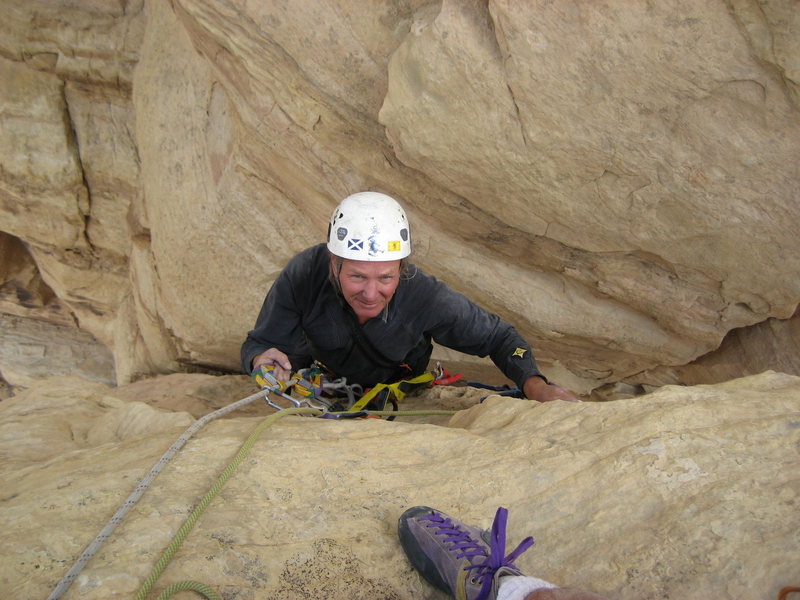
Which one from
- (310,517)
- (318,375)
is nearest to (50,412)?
(318,375)

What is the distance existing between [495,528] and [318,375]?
78.2 inches

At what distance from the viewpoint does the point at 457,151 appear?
3426 mm

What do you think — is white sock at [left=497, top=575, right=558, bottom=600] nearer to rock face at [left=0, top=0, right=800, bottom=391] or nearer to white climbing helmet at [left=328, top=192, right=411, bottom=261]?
white climbing helmet at [left=328, top=192, right=411, bottom=261]

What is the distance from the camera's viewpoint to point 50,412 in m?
3.64

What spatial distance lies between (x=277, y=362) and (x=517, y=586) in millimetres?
1962

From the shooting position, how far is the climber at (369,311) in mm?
2932

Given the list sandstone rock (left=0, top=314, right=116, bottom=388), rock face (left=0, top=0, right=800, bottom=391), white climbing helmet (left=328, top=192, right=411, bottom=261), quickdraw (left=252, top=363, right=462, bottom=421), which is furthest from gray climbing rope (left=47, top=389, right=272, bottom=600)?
sandstone rock (left=0, top=314, right=116, bottom=388)

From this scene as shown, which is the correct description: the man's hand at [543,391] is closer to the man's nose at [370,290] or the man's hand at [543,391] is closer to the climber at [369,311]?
the climber at [369,311]

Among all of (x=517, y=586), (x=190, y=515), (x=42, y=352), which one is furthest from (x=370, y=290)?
(x=42, y=352)

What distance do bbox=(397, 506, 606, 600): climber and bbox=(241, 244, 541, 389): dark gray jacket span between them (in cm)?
140

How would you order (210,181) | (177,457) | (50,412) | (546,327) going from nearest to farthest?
(177,457) < (50,412) < (546,327) < (210,181)

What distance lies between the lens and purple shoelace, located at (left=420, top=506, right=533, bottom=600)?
5.13 ft

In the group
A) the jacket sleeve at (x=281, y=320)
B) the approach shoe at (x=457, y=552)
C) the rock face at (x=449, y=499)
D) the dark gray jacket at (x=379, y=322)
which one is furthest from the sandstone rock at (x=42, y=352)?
the approach shoe at (x=457, y=552)

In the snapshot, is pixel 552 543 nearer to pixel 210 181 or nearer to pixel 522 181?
pixel 522 181
